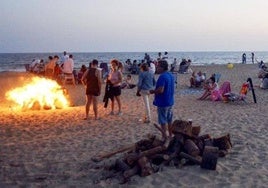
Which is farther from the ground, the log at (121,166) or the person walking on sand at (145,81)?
the person walking on sand at (145,81)

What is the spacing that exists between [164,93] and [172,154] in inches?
58.6

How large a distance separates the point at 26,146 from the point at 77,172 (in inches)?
Answer: 86.6

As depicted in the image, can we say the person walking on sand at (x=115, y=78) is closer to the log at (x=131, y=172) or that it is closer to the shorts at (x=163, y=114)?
the shorts at (x=163, y=114)

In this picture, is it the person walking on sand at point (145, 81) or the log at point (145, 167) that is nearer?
the log at point (145, 167)

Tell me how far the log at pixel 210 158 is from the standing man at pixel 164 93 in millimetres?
1470

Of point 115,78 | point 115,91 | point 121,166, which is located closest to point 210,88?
point 115,91

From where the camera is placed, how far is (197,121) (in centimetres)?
1133

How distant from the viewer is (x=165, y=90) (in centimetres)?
812

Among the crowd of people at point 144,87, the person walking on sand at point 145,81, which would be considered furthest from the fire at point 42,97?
the person walking on sand at point 145,81

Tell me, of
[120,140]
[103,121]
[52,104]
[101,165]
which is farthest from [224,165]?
[52,104]

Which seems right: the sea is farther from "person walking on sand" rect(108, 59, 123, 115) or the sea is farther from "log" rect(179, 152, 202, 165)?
"log" rect(179, 152, 202, 165)

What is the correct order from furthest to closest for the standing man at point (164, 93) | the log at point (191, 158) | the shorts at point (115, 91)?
the shorts at point (115, 91) < the standing man at point (164, 93) < the log at point (191, 158)

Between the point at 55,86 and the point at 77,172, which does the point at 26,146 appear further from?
the point at 55,86

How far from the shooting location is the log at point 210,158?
671 centimetres
